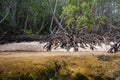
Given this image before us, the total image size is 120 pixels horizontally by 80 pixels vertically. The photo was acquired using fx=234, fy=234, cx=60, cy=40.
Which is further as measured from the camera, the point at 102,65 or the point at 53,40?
the point at 53,40

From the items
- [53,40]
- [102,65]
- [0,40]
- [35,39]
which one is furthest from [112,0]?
[102,65]

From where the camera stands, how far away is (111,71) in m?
2.35

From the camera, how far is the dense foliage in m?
12.4

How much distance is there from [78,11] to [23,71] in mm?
11163

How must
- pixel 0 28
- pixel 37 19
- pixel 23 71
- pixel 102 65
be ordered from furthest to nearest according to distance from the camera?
pixel 37 19 → pixel 0 28 → pixel 102 65 → pixel 23 71

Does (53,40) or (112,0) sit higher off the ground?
(112,0)

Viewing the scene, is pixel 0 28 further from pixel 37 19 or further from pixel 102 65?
pixel 102 65

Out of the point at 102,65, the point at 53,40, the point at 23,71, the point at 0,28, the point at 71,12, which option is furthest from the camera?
the point at 71,12

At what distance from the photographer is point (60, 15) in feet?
55.0

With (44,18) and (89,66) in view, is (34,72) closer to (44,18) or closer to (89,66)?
(89,66)

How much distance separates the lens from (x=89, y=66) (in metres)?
2.46

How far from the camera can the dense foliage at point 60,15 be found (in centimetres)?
1240

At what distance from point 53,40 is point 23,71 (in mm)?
4638

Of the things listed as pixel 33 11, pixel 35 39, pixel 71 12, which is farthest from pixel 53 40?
pixel 33 11
